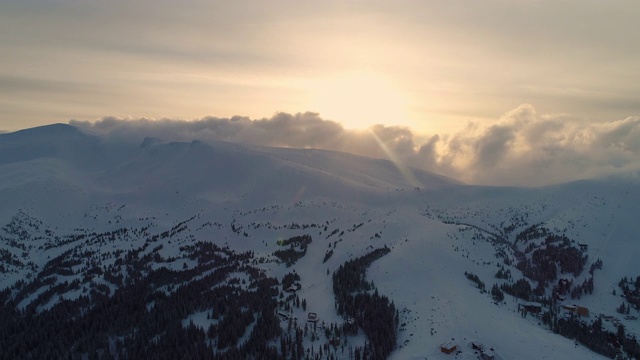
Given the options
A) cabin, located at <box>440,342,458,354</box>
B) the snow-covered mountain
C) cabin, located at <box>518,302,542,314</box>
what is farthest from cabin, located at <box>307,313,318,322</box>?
cabin, located at <box>518,302,542,314</box>

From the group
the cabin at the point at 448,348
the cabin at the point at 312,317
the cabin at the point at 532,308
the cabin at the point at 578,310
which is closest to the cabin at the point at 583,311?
the cabin at the point at 578,310

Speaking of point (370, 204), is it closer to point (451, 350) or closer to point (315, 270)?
point (315, 270)

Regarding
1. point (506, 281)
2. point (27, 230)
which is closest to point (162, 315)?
point (506, 281)

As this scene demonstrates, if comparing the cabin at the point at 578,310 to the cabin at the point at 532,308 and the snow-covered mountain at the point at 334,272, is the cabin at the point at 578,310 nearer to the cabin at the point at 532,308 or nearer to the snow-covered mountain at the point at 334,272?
the snow-covered mountain at the point at 334,272

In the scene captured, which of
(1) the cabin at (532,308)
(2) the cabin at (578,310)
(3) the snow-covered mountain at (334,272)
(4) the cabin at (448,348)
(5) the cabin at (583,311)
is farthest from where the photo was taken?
(5) the cabin at (583,311)

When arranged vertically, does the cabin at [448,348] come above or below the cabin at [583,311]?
above

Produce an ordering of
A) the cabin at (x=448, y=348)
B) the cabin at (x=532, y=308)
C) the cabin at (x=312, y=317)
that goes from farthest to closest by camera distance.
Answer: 1. the cabin at (x=532, y=308)
2. the cabin at (x=312, y=317)
3. the cabin at (x=448, y=348)

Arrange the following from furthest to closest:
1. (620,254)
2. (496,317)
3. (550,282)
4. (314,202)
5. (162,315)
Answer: (314,202) → (620,254) → (550,282) → (162,315) → (496,317)
